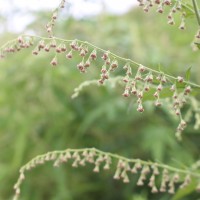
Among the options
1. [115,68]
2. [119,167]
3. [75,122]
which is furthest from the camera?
[75,122]

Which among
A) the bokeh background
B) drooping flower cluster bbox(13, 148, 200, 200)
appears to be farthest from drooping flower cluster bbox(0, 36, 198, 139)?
the bokeh background

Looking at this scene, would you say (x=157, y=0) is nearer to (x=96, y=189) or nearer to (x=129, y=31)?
(x=96, y=189)

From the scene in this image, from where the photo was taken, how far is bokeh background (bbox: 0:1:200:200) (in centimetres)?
266

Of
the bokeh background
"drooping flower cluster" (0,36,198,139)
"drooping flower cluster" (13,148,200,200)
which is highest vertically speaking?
the bokeh background

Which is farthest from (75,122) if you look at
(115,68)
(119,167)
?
(115,68)

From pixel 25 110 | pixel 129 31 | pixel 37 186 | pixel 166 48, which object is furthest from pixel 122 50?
pixel 37 186

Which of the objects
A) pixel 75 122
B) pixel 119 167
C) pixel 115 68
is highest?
pixel 75 122

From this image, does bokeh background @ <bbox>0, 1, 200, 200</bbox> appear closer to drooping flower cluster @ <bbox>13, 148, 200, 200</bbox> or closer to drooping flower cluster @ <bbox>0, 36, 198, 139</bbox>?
drooping flower cluster @ <bbox>13, 148, 200, 200</bbox>

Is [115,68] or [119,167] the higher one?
[115,68]

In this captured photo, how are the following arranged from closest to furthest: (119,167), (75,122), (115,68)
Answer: (115,68) → (119,167) → (75,122)

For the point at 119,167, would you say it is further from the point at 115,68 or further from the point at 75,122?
the point at 75,122

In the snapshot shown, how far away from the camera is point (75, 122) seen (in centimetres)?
282

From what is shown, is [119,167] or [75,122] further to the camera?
[75,122]

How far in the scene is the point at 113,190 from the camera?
2688 mm
